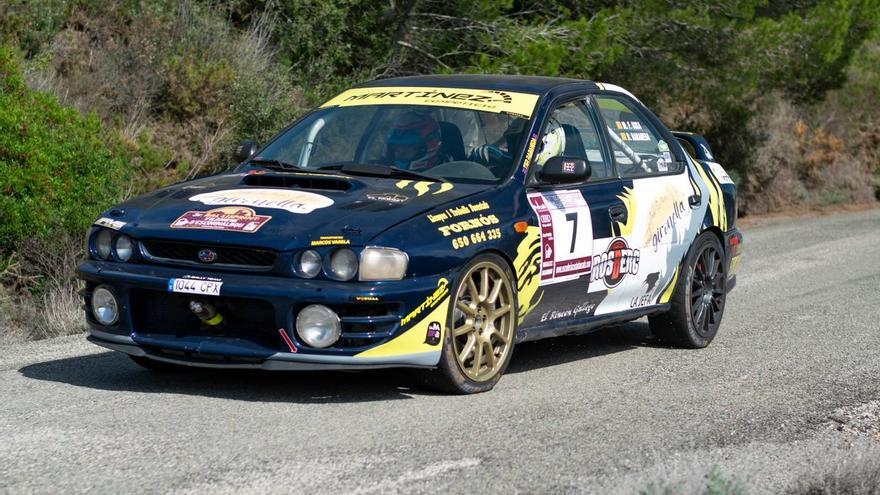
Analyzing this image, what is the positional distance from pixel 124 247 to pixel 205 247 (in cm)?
52

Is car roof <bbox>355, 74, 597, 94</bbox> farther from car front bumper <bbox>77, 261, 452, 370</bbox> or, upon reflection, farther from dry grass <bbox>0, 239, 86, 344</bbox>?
dry grass <bbox>0, 239, 86, 344</bbox>

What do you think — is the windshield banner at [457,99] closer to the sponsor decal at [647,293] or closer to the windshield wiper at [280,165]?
the windshield wiper at [280,165]

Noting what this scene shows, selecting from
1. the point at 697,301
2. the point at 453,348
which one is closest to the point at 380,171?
the point at 453,348

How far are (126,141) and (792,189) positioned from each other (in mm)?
12383

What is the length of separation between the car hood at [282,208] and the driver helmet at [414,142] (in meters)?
0.28

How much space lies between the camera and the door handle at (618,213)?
25.6 ft

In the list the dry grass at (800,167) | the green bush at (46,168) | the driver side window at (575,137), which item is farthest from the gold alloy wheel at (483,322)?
the dry grass at (800,167)

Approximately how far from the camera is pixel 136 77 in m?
14.4

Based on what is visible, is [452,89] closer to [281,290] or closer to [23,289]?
[281,290]

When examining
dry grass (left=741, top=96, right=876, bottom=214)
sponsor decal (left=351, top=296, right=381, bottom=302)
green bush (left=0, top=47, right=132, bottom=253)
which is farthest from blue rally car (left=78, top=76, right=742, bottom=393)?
dry grass (left=741, top=96, right=876, bottom=214)

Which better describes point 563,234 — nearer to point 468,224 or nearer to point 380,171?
point 468,224

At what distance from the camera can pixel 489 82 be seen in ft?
26.4

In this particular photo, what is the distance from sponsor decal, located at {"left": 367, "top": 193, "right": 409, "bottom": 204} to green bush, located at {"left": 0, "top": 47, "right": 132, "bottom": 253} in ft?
16.2

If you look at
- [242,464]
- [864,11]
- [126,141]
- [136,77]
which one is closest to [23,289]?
[126,141]
